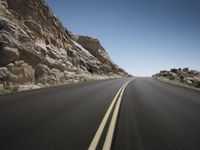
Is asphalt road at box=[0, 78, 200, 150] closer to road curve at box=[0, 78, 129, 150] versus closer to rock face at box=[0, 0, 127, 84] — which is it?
road curve at box=[0, 78, 129, 150]

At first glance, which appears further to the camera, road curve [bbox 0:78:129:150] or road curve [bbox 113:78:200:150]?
road curve [bbox 113:78:200:150]

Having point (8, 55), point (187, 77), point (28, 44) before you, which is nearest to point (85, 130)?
point (8, 55)

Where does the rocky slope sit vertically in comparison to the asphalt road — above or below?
above

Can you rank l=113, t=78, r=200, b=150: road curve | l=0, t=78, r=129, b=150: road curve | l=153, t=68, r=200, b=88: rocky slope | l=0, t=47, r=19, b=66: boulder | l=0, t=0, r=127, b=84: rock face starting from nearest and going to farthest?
l=0, t=78, r=129, b=150: road curve < l=113, t=78, r=200, b=150: road curve < l=0, t=47, r=19, b=66: boulder < l=0, t=0, r=127, b=84: rock face < l=153, t=68, r=200, b=88: rocky slope

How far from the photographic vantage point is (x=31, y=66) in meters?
21.6

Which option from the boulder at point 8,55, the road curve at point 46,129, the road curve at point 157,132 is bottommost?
the road curve at point 46,129

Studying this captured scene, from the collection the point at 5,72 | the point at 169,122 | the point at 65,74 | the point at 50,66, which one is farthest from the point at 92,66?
the point at 169,122

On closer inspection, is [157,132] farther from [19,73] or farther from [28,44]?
[28,44]

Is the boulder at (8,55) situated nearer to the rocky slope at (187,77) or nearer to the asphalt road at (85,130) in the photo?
the asphalt road at (85,130)

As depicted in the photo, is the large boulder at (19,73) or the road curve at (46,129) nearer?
the road curve at (46,129)

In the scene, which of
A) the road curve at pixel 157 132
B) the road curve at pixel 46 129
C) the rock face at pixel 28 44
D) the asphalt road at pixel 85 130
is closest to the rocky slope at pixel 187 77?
the rock face at pixel 28 44

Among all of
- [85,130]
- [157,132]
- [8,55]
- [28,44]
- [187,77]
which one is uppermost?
[28,44]

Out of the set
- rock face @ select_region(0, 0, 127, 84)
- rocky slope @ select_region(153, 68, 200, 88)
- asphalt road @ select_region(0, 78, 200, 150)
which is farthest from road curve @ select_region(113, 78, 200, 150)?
rocky slope @ select_region(153, 68, 200, 88)

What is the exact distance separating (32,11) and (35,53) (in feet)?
38.4
